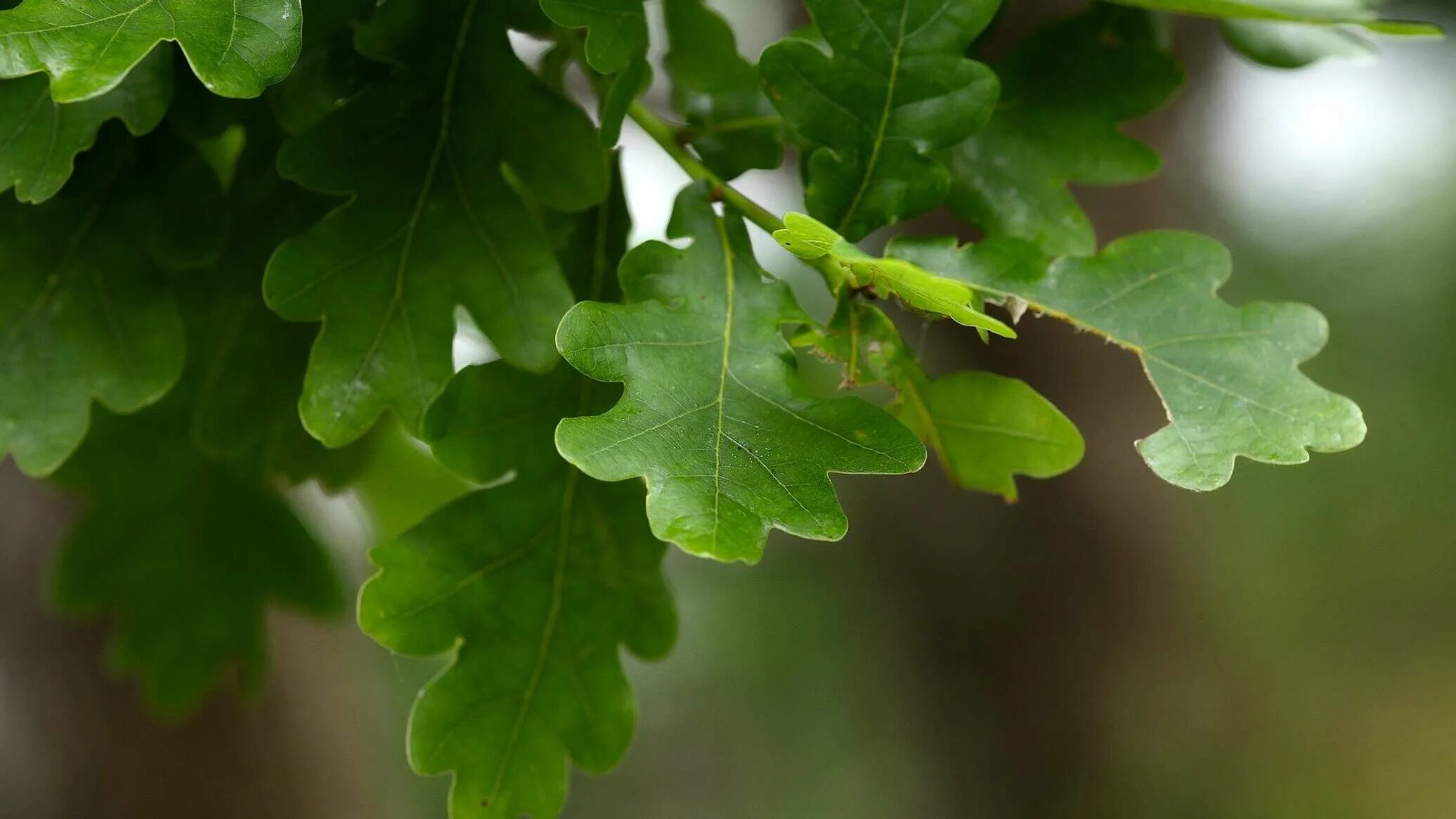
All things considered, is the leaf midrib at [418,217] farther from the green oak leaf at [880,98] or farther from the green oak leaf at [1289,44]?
the green oak leaf at [1289,44]

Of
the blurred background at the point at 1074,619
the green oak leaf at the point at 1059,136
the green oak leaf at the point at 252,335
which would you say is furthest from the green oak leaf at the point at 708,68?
the blurred background at the point at 1074,619

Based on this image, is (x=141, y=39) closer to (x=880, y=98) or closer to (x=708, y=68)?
(x=880, y=98)

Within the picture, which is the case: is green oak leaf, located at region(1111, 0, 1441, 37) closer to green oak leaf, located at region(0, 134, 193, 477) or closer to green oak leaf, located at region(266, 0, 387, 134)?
green oak leaf, located at region(266, 0, 387, 134)

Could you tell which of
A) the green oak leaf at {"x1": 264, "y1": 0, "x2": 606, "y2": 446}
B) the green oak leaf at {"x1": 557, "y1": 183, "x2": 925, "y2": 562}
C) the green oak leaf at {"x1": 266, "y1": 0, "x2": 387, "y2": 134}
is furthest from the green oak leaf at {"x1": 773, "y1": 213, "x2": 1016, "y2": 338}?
the green oak leaf at {"x1": 266, "y1": 0, "x2": 387, "y2": 134}

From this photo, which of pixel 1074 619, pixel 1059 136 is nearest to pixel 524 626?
pixel 1059 136

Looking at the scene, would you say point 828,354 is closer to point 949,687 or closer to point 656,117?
point 656,117

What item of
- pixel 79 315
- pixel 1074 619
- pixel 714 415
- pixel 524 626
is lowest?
pixel 1074 619

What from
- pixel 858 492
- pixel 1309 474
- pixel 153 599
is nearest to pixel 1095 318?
pixel 153 599
